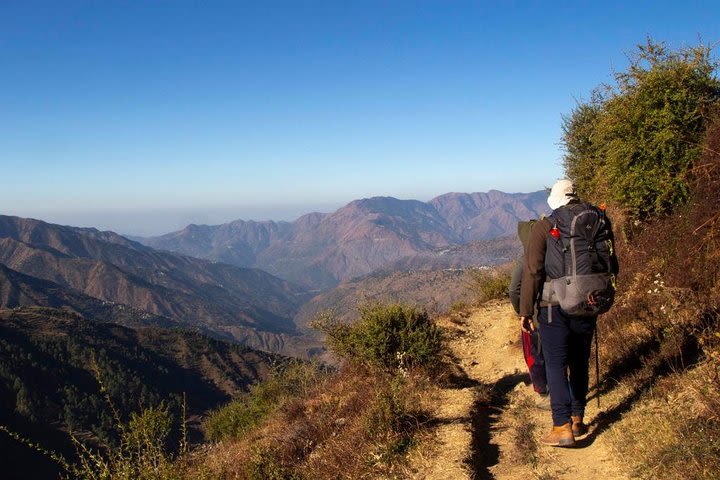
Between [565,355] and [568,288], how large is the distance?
2.51 ft

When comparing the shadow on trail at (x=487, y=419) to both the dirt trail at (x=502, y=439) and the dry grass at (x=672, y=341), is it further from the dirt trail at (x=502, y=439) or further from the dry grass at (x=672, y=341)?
the dry grass at (x=672, y=341)

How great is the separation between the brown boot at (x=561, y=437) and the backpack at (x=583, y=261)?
1.23m

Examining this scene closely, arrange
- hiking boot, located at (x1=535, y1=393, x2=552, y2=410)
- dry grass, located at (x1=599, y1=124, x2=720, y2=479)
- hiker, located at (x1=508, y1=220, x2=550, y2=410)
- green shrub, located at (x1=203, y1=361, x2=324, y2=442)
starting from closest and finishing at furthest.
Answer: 1. dry grass, located at (x1=599, y1=124, x2=720, y2=479)
2. hiker, located at (x1=508, y1=220, x2=550, y2=410)
3. hiking boot, located at (x1=535, y1=393, x2=552, y2=410)
4. green shrub, located at (x1=203, y1=361, x2=324, y2=442)

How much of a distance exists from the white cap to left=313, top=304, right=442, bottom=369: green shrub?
3440 mm

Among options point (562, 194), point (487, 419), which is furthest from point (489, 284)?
point (562, 194)

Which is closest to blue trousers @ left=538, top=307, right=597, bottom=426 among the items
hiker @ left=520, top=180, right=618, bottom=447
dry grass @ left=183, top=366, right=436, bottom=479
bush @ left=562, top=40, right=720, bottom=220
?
hiker @ left=520, top=180, right=618, bottom=447

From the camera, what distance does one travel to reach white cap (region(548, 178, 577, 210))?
448 cm

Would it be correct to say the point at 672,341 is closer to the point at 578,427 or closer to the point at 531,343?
the point at 531,343

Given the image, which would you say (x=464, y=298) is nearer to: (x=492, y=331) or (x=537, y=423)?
(x=492, y=331)

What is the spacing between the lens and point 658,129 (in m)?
10.0

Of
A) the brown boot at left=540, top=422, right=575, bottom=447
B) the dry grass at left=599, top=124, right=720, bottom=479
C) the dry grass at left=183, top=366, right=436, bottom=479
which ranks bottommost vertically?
the dry grass at left=183, top=366, right=436, bottom=479

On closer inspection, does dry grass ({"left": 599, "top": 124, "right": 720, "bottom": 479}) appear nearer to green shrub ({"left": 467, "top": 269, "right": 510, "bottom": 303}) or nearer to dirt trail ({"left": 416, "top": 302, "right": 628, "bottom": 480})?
dirt trail ({"left": 416, "top": 302, "right": 628, "bottom": 480})

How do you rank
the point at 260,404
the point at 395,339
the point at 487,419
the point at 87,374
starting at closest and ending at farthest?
the point at 487,419 → the point at 395,339 → the point at 260,404 → the point at 87,374

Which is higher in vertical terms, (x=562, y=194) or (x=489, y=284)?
(x=562, y=194)
